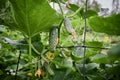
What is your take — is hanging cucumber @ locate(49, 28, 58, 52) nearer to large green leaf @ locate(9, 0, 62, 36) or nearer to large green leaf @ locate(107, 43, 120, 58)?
large green leaf @ locate(9, 0, 62, 36)

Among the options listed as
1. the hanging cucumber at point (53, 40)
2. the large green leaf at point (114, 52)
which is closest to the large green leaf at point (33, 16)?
the hanging cucumber at point (53, 40)

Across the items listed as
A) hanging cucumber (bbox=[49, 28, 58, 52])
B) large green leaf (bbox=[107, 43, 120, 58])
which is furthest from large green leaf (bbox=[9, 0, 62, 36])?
large green leaf (bbox=[107, 43, 120, 58])

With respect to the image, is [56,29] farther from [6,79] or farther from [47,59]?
[6,79]

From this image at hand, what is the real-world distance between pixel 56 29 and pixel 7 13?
0.11 metres

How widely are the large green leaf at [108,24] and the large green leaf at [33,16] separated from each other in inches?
3.2

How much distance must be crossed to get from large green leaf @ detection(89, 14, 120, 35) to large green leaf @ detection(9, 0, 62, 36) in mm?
81

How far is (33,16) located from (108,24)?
16 centimetres

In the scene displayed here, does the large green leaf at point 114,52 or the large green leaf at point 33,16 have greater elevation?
the large green leaf at point 33,16

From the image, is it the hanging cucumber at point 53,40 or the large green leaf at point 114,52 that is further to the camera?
the hanging cucumber at point 53,40

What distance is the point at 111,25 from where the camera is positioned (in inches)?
22.4

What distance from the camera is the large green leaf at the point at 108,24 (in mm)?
553

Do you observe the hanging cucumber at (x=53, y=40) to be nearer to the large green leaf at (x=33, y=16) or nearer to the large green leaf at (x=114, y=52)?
the large green leaf at (x=33, y=16)

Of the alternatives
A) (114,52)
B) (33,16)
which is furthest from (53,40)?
(114,52)

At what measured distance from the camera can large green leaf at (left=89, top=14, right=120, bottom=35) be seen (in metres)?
0.55
